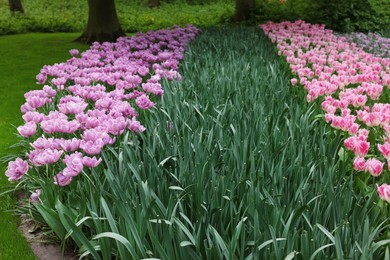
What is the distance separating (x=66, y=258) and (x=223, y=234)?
3.48ft

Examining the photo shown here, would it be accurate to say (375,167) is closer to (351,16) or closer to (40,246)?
(40,246)

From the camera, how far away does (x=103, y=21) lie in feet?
38.4

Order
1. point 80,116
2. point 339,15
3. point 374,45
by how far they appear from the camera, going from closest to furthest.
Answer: point 80,116, point 374,45, point 339,15

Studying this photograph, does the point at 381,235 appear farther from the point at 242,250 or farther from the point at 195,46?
the point at 195,46

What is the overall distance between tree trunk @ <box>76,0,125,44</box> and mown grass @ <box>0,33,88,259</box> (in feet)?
1.75

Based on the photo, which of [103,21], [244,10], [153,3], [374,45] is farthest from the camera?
[153,3]

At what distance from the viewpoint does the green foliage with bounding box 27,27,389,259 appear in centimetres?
202

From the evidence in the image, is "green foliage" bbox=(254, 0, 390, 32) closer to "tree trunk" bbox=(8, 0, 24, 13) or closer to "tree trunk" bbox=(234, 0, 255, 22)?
"tree trunk" bbox=(234, 0, 255, 22)

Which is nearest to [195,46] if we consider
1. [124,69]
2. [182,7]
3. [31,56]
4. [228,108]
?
[124,69]

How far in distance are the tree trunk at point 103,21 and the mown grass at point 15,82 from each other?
1.75 feet

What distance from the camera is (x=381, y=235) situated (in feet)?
7.79

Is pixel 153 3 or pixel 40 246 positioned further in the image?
pixel 153 3

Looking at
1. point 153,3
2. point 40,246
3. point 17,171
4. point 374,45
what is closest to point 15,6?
point 153,3

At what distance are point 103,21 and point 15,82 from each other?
3.99m
